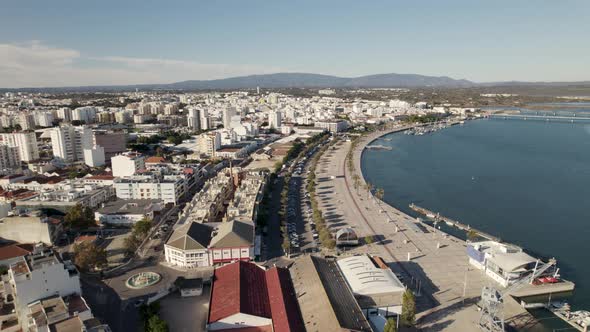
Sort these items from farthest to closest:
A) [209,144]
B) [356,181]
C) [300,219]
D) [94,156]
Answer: [209,144]
[94,156]
[356,181]
[300,219]

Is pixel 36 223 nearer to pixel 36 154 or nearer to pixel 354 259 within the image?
pixel 354 259

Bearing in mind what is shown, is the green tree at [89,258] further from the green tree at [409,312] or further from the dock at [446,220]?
the dock at [446,220]

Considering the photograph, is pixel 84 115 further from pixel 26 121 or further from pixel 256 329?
pixel 256 329

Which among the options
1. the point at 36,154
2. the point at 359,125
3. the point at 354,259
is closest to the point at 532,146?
the point at 359,125

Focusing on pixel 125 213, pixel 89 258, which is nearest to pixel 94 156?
pixel 125 213

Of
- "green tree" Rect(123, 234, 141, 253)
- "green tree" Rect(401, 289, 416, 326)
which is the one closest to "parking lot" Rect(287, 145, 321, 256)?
"green tree" Rect(401, 289, 416, 326)

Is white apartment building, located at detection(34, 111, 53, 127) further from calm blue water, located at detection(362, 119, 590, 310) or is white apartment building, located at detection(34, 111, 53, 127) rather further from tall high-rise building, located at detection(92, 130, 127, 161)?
calm blue water, located at detection(362, 119, 590, 310)
